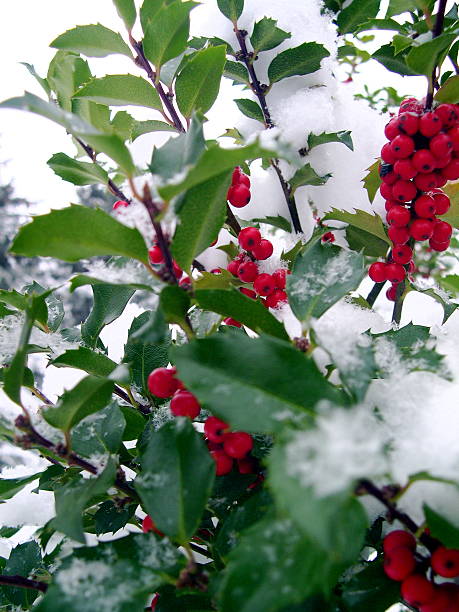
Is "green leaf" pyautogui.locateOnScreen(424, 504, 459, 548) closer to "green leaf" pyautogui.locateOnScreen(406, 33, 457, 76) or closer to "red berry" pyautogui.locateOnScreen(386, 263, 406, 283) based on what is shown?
"red berry" pyautogui.locateOnScreen(386, 263, 406, 283)

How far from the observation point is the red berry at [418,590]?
58 cm

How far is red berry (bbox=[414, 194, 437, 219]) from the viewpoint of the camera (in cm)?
108

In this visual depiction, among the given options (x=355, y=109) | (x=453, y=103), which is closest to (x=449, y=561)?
(x=453, y=103)

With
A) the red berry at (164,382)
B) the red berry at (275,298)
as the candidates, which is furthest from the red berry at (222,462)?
the red berry at (275,298)

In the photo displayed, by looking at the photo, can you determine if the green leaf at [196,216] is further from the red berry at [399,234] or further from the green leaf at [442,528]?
the red berry at [399,234]

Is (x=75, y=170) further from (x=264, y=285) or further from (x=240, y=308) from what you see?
(x=240, y=308)

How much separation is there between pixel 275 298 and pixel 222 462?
0.42 m

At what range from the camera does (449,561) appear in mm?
569

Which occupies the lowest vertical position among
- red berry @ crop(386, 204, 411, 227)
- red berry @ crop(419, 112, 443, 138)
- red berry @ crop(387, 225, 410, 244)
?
red berry @ crop(387, 225, 410, 244)

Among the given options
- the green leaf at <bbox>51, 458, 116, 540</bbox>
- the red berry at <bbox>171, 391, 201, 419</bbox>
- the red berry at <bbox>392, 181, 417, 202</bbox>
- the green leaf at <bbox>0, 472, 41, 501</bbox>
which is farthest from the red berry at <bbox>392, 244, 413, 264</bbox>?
the green leaf at <bbox>0, 472, 41, 501</bbox>

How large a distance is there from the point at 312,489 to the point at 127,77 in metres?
0.91

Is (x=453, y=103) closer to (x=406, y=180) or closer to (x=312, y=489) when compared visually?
(x=406, y=180)

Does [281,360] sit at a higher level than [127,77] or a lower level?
lower

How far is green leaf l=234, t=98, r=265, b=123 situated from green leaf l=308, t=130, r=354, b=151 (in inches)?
5.4
